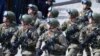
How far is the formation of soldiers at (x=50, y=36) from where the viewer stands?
33.2ft

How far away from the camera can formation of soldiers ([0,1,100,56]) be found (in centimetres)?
1011

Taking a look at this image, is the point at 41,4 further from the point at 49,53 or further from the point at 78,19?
the point at 49,53

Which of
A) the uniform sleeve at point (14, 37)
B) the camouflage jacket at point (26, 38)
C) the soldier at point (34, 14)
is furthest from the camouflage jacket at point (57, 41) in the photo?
the soldier at point (34, 14)

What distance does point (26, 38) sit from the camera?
10.4 m

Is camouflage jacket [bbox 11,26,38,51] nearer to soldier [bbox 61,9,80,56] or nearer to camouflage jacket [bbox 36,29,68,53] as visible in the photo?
camouflage jacket [bbox 36,29,68,53]

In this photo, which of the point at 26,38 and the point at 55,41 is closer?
the point at 55,41

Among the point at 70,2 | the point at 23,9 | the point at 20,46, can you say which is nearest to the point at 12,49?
the point at 20,46

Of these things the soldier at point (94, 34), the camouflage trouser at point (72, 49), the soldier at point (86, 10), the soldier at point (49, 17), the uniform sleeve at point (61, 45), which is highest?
the soldier at point (86, 10)

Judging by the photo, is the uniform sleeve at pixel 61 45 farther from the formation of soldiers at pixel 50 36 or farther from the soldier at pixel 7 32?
the soldier at pixel 7 32

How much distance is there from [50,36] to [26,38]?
1.93 ft

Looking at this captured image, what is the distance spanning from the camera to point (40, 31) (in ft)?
37.4

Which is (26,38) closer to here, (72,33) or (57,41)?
(57,41)

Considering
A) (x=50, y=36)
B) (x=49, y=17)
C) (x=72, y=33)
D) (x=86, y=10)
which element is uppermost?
(x=86, y=10)

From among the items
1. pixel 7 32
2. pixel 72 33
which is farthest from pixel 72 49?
pixel 7 32
